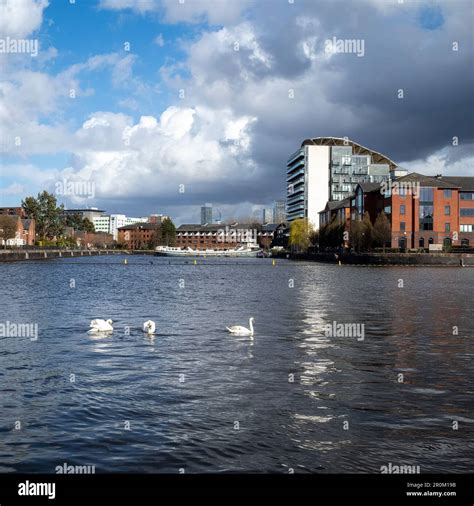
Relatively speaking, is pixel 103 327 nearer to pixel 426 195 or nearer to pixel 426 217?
pixel 426 217

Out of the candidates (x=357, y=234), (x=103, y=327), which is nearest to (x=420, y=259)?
(x=357, y=234)

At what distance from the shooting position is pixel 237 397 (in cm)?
1695

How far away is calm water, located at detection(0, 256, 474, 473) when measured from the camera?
12492mm

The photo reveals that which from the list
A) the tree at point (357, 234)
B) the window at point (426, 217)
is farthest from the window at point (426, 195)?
the tree at point (357, 234)

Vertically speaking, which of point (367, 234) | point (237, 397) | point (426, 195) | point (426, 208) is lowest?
point (237, 397)

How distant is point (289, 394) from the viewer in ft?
56.9

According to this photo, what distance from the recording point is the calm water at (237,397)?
41.0ft

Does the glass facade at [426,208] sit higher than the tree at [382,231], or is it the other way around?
the glass facade at [426,208]

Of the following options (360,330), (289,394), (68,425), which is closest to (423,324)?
(360,330)

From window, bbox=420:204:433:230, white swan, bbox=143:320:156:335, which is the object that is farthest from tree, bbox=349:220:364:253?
white swan, bbox=143:320:156:335

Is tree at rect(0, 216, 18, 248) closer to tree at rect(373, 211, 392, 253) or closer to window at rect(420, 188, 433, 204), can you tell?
tree at rect(373, 211, 392, 253)

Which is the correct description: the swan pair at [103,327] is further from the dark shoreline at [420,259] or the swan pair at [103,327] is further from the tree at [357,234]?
the tree at [357,234]

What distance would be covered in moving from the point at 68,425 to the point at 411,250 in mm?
126920
